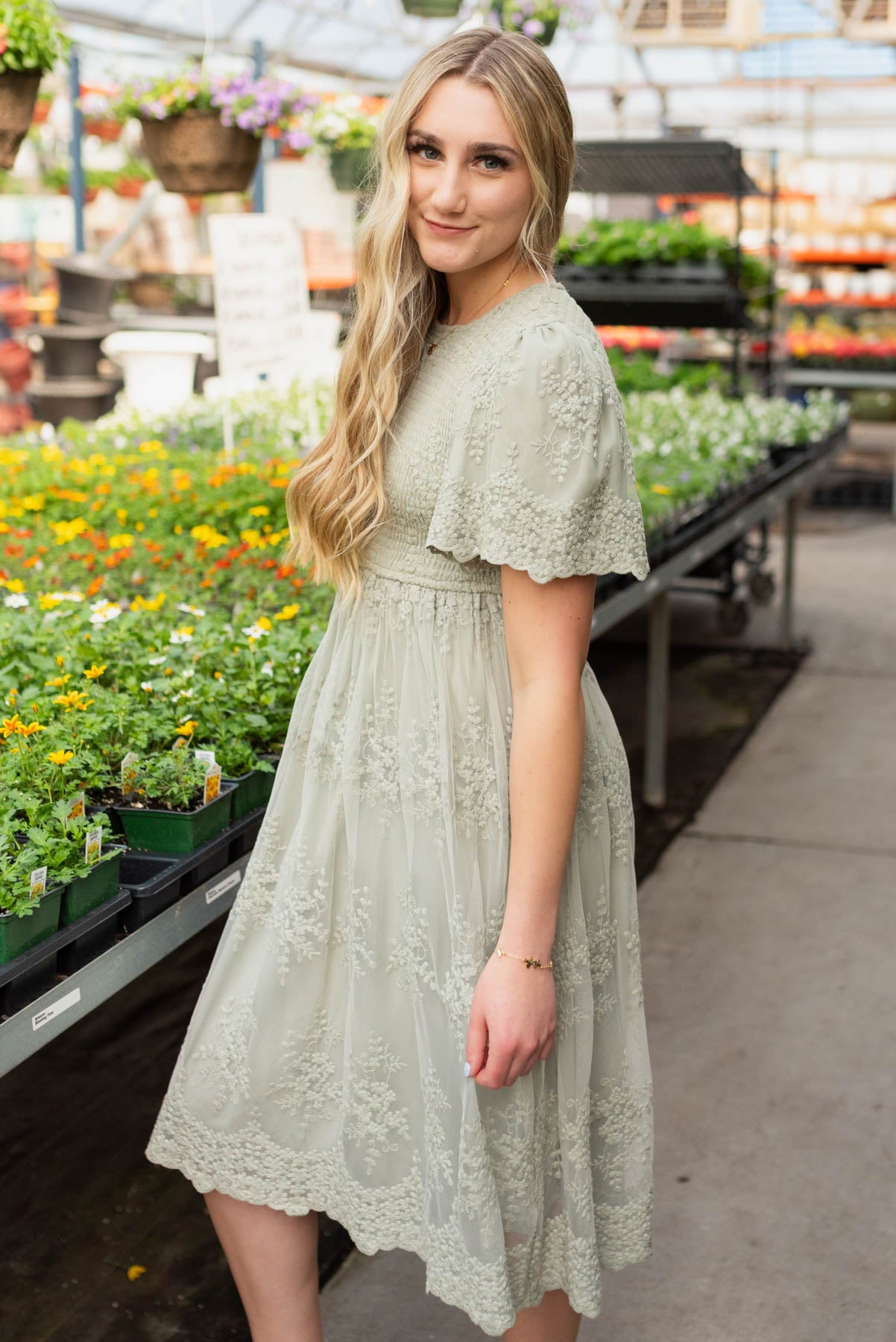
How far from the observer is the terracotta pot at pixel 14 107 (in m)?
2.65

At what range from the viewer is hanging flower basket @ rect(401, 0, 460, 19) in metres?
4.57

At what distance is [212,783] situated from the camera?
1.84m

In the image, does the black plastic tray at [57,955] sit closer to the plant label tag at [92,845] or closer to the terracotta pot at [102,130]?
the plant label tag at [92,845]

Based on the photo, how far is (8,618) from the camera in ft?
7.92

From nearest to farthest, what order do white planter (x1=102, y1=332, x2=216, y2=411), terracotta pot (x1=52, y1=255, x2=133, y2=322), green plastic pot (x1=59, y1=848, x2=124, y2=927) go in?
green plastic pot (x1=59, y1=848, x2=124, y2=927), white planter (x1=102, y1=332, x2=216, y2=411), terracotta pot (x1=52, y1=255, x2=133, y2=322)

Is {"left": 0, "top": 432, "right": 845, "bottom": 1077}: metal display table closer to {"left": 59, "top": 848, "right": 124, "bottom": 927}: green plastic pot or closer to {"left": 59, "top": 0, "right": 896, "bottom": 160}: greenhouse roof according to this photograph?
{"left": 59, "top": 848, "right": 124, "bottom": 927}: green plastic pot

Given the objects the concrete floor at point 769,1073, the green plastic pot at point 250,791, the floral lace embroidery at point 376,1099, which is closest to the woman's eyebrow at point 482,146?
the floral lace embroidery at point 376,1099

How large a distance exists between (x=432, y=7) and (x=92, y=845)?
3807mm

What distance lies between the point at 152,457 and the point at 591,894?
312 cm

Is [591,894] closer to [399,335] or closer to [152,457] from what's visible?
[399,335]

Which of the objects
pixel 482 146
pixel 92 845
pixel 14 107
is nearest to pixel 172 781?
pixel 92 845

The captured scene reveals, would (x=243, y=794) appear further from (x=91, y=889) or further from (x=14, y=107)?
(x=14, y=107)

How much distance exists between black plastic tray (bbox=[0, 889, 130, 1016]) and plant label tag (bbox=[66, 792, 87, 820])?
0.10 metres

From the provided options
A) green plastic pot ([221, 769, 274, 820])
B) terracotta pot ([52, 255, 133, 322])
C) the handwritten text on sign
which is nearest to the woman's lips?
green plastic pot ([221, 769, 274, 820])
